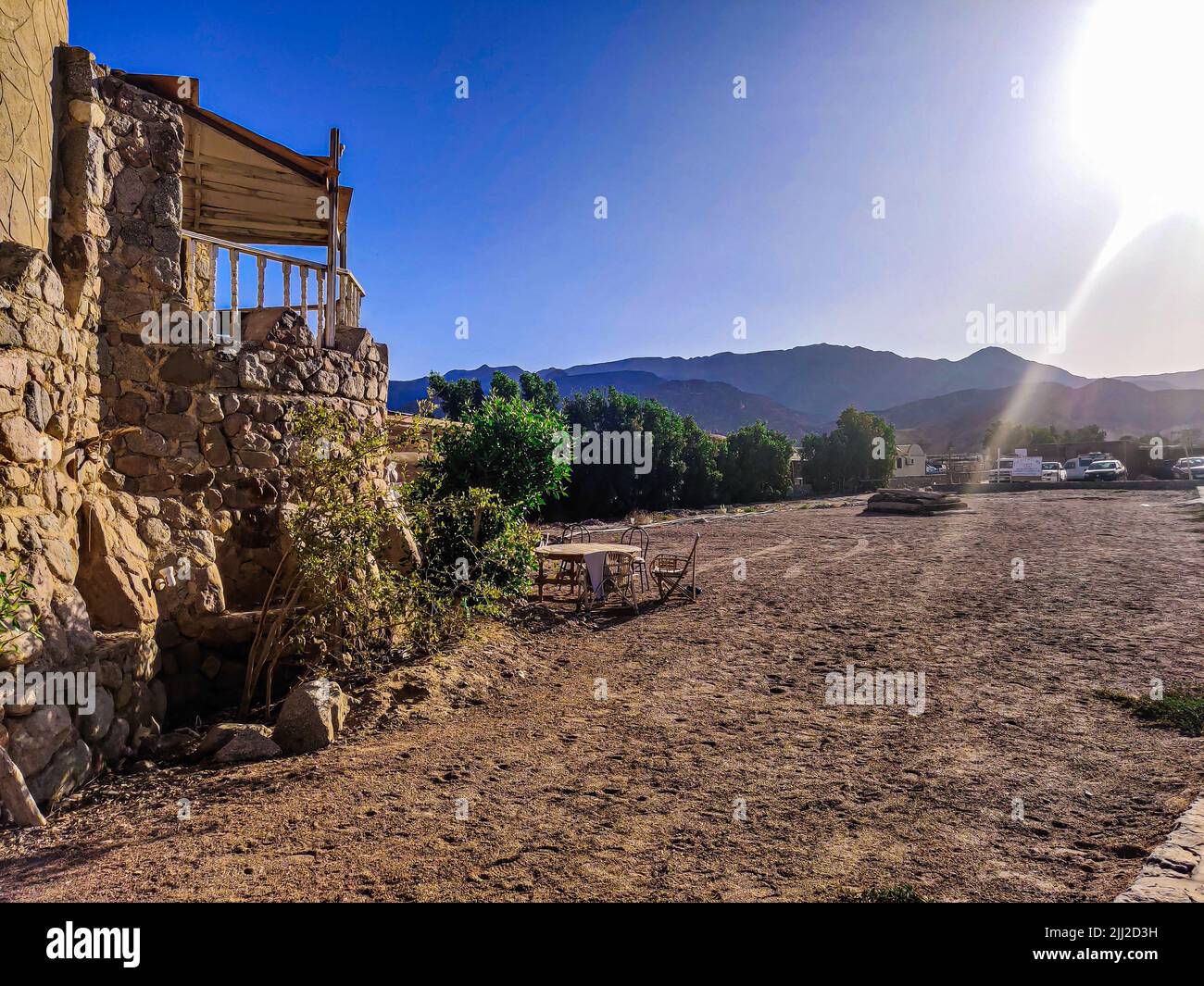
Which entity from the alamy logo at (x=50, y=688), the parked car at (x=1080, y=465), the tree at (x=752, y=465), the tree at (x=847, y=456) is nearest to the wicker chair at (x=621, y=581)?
the alamy logo at (x=50, y=688)

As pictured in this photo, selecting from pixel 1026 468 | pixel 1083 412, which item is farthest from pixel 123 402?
pixel 1083 412

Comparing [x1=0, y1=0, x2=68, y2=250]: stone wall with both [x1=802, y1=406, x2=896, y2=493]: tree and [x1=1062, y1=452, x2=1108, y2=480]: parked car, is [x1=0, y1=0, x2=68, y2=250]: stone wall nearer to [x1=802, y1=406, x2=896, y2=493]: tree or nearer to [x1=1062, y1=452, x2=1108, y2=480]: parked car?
[x1=802, y1=406, x2=896, y2=493]: tree

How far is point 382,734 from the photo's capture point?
218 inches

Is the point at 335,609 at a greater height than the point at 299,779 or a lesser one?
greater

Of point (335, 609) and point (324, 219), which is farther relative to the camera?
point (324, 219)

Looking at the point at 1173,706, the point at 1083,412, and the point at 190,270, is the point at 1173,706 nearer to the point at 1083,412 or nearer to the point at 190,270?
the point at 190,270

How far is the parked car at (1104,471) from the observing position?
38.7 m

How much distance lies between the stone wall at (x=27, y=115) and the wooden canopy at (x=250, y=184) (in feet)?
7.22

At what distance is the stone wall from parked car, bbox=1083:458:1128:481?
46646mm

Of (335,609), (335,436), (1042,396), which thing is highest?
(1042,396)

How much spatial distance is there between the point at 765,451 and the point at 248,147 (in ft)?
106
